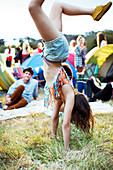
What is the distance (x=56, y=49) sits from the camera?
1271mm

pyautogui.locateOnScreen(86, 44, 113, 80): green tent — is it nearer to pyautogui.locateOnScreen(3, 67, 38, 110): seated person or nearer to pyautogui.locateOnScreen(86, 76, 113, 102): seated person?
pyautogui.locateOnScreen(86, 76, 113, 102): seated person

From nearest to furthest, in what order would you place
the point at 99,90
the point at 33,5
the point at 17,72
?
1. the point at 33,5
2. the point at 99,90
3. the point at 17,72

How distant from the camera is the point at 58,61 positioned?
1.35m

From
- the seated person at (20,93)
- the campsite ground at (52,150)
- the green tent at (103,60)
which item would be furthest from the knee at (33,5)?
the green tent at (103,60)

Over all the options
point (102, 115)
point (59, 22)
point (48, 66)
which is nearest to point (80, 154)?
point (48, 66)

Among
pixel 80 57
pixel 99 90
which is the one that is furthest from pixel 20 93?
pixel 80 57

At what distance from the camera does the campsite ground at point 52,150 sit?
3.98 feet

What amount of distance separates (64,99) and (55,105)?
0.68ft

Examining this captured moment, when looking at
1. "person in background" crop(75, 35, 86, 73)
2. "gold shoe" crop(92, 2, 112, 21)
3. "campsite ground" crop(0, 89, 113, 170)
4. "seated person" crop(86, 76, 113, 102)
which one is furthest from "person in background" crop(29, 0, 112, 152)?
"person in background" crop(75, 35, 86, 73)

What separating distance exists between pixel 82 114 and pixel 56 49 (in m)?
0.70

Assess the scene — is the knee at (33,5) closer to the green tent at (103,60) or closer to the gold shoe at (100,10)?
the gold shoe at (100,10)

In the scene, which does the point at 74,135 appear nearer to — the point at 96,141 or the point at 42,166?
the point at 96,141

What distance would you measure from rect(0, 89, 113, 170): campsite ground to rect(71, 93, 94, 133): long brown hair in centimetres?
8

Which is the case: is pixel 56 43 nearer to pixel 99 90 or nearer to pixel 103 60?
pixel 99 90
